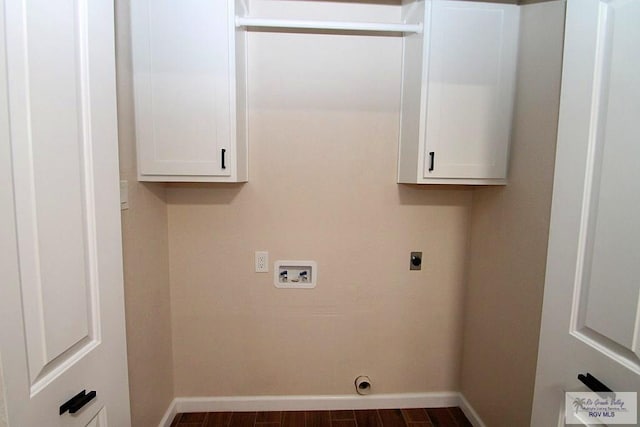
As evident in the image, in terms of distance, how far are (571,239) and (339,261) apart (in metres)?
1.25

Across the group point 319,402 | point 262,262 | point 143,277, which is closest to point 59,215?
point 143,277

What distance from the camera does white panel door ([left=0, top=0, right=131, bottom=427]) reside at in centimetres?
67

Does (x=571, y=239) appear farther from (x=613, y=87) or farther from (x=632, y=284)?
(x=613, y=87)

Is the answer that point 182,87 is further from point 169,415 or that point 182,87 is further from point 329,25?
point 169,415

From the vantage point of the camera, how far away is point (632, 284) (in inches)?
29.4

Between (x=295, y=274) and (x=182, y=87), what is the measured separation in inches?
46.9

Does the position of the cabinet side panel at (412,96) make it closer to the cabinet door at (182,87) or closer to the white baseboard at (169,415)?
the cabinet door at (182,87)

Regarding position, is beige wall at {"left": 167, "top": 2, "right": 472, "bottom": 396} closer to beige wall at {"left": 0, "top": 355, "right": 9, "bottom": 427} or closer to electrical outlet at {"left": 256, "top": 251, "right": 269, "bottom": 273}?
electrical outlet at {"left": 256, "top": 251, "right": 269, "bottom": 273}

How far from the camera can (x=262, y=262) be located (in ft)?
6.42

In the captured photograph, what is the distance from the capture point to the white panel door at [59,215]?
26.5 inches

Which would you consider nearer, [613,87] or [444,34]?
[613,87]

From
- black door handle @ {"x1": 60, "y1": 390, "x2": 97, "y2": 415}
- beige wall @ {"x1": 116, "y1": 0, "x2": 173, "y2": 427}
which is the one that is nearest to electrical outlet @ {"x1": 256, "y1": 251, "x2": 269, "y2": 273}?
beige wall @ {"x1": 116, "y1": 0, "x2": 173, "y2": 427}

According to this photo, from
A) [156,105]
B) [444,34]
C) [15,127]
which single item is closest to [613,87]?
[444,34]

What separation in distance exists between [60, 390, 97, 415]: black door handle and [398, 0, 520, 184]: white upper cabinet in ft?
5.07
